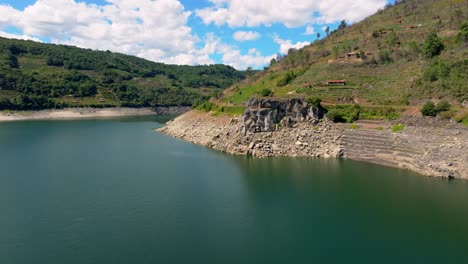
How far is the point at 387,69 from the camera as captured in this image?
67.6 m

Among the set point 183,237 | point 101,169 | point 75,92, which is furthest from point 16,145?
point 75,92

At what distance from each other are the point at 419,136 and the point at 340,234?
80.6 ft

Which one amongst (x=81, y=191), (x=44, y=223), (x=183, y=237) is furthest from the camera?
(x=81, y=191)

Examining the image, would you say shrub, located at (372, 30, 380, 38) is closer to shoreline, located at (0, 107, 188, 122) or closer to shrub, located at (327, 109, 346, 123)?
shrub, located at (327, 109, 346, 123)

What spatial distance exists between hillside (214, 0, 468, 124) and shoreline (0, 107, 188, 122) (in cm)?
5745

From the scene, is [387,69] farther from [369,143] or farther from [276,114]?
[276,114]

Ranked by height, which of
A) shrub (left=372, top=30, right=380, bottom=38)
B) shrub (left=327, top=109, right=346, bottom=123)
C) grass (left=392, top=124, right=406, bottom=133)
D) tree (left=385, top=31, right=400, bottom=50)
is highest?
shrub (left=372, top=30, right=380, bottom=38)

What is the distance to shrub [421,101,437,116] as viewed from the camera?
45.3 m

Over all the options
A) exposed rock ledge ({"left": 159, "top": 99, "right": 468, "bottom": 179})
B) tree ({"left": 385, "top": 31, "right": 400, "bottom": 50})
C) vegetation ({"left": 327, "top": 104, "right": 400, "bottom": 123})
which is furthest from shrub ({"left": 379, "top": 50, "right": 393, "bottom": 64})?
exposed rock ledge ({"left": 159, "top": 99, "right": 468, "bottom": 179})

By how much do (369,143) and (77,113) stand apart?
10244cm

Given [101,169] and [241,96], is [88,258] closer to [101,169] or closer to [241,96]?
[101,169]

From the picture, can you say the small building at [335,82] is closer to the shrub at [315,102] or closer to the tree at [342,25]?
the shrub at [315,102]

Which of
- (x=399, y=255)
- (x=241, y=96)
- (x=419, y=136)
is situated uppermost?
(x=241, y=96)

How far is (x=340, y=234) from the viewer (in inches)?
976
